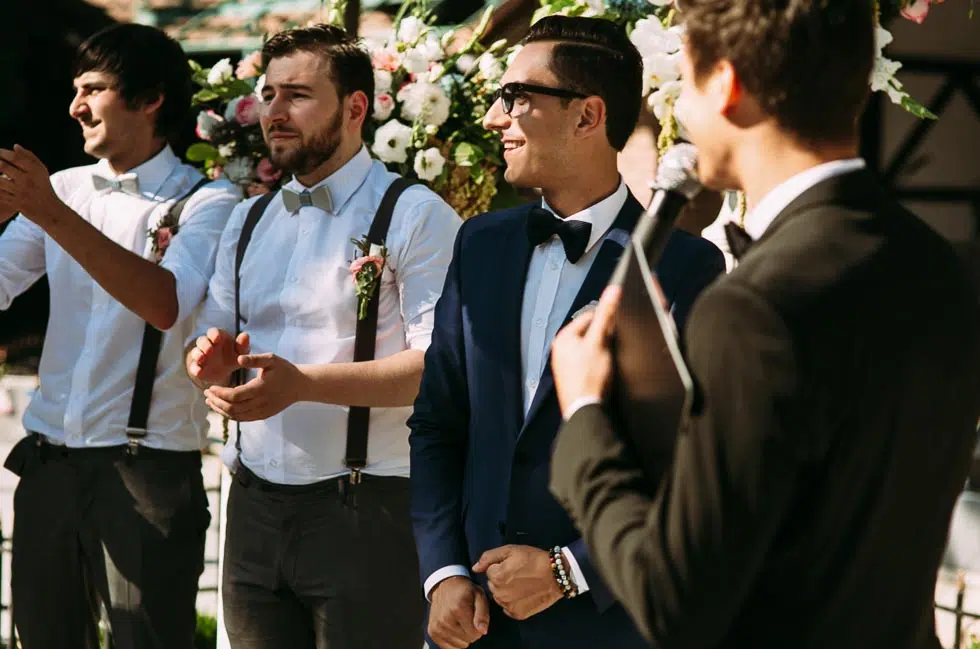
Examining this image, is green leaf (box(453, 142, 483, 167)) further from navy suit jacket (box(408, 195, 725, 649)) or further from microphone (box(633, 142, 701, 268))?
microphone (box(633, 142, 701, 268))

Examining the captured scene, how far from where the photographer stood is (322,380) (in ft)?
10.0

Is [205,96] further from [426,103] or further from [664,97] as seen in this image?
[664,97]

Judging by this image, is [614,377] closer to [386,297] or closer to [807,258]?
[807,258]

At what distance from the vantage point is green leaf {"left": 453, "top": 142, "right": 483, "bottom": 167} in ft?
12.2

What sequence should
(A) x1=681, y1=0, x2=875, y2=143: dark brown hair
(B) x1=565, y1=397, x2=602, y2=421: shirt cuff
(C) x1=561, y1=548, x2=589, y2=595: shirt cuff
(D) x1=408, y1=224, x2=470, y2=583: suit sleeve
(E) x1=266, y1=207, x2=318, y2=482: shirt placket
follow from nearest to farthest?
(A) x1=681, y1=0, x2=875, y2=143: dark brown hair, (B) x1=565, y1=397, x2=602, y2=421: shirt cuff, (C) x1=561, y1=548, x2=589, y2=595: shirt cuff, (D) x1=408, y1=224, x2=470, y2=583: suit sleeve, (E) x1=266, y1=207, x2=318, y2=482: shirt placket

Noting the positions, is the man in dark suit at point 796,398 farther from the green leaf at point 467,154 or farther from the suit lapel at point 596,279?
the green leaf at point 467,154

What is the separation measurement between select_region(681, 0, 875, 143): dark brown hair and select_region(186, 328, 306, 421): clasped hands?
1.67 meters

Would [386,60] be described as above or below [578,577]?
above

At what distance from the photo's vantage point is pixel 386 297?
10.7 feet

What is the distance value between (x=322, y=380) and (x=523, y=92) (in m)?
0.84

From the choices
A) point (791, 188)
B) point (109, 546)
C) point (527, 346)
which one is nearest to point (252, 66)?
point (109, 546)

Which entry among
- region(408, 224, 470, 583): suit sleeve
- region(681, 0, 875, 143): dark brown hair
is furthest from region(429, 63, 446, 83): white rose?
region(681, 0, 875, 143): dark brown hair

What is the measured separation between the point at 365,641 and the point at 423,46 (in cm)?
174

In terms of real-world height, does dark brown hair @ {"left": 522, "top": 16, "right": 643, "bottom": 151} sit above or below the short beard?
above
